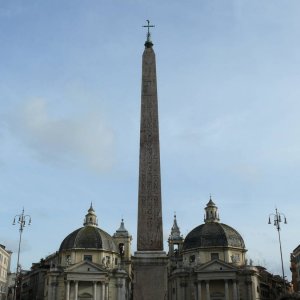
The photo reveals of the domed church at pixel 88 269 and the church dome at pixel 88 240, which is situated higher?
the church dome at pixel 88 240

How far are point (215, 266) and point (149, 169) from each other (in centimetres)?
3803

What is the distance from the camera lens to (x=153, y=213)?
70.0 ft

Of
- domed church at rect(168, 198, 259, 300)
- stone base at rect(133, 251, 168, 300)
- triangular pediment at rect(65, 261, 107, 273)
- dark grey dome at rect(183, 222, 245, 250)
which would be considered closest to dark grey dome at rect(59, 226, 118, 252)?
triangular pediment at rect(65, 261, 107, 273)

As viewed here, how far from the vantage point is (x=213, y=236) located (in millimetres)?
60188

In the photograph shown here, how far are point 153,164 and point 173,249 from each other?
173ft

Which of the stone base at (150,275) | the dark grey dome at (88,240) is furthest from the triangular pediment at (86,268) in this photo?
the stone base at (150,275)

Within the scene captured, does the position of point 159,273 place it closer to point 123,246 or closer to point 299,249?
point 299,249

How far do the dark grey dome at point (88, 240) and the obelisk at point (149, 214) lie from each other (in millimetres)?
40030

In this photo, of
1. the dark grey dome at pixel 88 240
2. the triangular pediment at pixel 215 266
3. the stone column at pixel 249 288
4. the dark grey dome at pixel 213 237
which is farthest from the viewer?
the dark grey dome at pixel 88 240

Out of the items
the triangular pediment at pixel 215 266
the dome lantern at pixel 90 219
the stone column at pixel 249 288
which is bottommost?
the stone column at pixel 249 288

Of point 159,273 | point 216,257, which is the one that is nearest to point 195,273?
point 216,257

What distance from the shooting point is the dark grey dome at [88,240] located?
60500 mm

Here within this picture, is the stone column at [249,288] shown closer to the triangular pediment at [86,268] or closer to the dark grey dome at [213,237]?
the dark grey dome at [213,237]

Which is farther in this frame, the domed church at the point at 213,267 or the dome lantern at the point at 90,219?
the dome lantern at the point at 90,219
